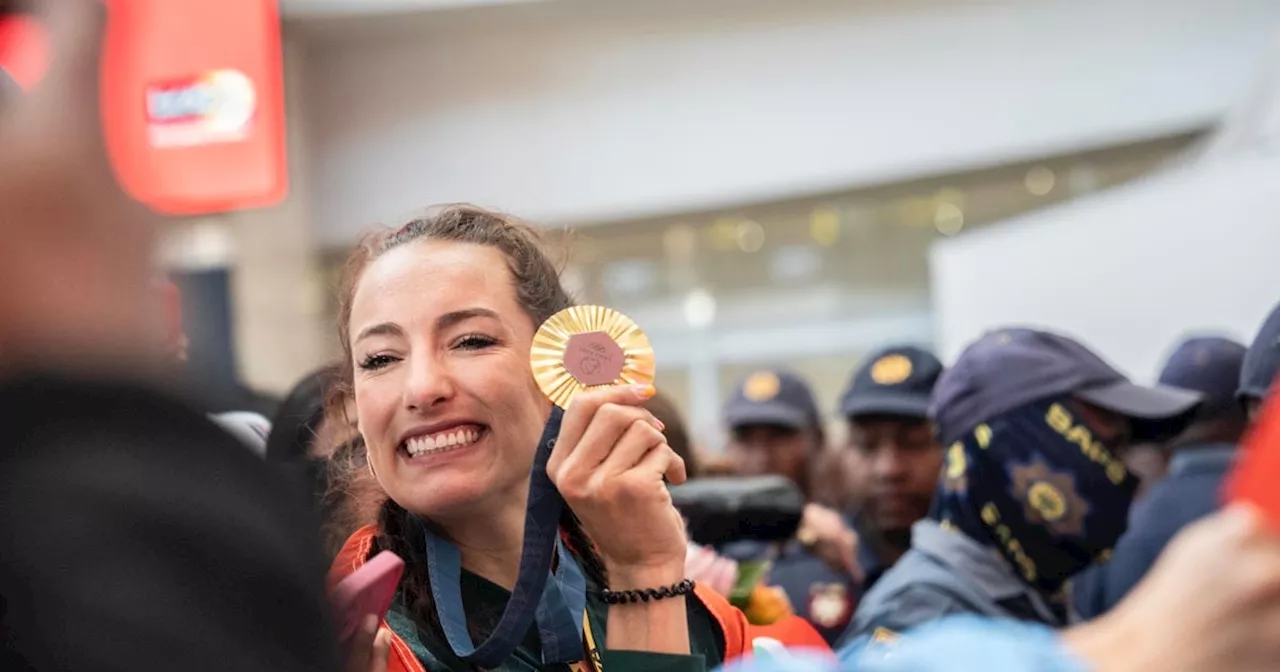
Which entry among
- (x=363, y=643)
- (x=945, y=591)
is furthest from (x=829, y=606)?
(x=363, y=643)

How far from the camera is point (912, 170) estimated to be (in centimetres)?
430

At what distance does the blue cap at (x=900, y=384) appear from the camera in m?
2.28

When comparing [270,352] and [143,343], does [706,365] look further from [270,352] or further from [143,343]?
[143,343]

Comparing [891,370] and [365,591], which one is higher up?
[365,591]

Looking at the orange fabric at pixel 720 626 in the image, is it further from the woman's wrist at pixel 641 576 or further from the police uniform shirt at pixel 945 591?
the police uniform shirt at pixel 945 591

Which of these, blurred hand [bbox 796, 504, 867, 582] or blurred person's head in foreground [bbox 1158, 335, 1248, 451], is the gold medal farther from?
blurred hand [bbox 796, 504, 867, 582]

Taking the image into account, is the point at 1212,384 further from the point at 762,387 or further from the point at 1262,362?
the point at 762,387

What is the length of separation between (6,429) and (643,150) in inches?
165

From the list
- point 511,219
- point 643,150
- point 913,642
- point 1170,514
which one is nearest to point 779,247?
point 643,150

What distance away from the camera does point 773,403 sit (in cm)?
290

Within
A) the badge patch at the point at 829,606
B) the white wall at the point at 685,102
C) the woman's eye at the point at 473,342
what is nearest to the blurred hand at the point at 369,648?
the woman's eye at the point at 473,342

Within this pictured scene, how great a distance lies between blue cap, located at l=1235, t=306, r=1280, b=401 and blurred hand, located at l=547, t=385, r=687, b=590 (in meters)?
0.89

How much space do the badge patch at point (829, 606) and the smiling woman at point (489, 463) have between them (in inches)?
41.1

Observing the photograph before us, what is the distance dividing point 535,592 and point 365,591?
0.61 feet
